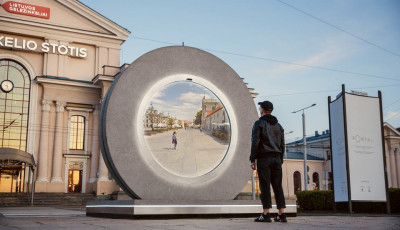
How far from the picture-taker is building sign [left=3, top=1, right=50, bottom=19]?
30.2m

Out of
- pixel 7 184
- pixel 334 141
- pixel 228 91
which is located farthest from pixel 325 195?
pixel 7 184

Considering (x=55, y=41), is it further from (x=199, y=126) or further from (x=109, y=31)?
(x=199, y=126)

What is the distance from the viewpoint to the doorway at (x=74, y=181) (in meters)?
31.0

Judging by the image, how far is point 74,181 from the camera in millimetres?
31312

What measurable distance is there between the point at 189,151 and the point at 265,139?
7.53 feet

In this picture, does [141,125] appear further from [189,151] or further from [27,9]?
[27,9]

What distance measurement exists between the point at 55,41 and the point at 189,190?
27.3 meters

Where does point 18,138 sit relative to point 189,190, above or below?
above

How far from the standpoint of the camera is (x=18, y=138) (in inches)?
1166

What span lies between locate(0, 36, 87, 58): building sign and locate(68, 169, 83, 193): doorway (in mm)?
9344

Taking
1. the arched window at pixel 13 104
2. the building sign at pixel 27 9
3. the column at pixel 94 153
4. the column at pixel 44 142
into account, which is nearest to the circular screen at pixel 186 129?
the column at pixel 44 142

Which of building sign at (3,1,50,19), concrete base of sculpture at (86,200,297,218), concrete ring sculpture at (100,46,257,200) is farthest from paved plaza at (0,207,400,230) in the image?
building sign at (3,1,50,19)

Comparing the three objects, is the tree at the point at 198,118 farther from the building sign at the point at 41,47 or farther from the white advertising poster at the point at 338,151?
Result: the building sign at the point at 41,47

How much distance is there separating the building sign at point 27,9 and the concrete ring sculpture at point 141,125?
26590 mm
